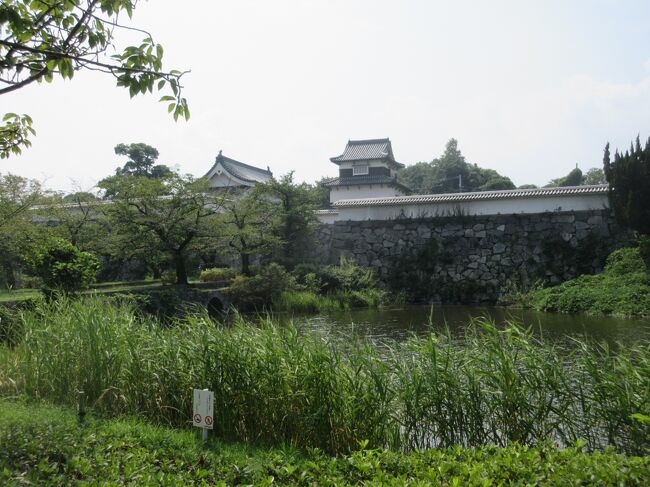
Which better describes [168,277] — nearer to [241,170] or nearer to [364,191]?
[241,170]

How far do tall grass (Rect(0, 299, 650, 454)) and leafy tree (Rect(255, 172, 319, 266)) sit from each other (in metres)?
12.1

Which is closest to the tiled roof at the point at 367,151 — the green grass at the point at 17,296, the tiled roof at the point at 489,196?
the tiled roof at the point at 489,196

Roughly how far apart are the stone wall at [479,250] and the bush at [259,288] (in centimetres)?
393

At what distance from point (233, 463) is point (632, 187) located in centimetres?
1308

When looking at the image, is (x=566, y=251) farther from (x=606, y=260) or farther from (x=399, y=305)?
(x=399, y=305)

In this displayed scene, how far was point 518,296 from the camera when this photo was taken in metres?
14.6

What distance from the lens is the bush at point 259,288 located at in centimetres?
1409

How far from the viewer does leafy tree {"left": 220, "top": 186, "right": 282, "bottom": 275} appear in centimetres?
Answer: 1498

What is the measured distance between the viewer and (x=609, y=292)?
1234 centimetres

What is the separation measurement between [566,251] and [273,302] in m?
7.71

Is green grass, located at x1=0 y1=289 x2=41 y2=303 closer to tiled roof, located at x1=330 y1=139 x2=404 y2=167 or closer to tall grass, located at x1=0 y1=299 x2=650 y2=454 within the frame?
tall grass, located at x1=0 y1=299 x2=650 y2=454

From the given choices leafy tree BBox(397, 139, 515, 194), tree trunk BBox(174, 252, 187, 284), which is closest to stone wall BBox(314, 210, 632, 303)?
tree trunk BBox(174, 252, 187, 284)

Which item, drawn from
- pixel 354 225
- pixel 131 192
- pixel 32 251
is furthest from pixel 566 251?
pixel 32 251

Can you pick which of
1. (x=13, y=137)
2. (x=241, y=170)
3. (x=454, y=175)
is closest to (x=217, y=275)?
(x=241, y=170)
